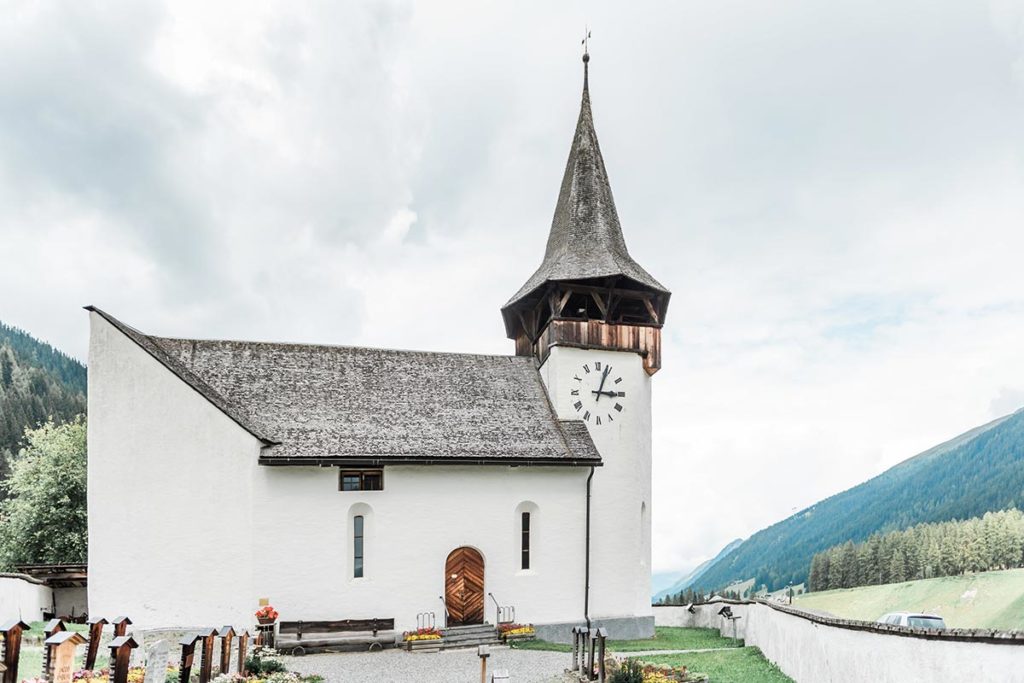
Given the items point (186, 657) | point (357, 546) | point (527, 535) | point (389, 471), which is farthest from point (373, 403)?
point (186, 657)

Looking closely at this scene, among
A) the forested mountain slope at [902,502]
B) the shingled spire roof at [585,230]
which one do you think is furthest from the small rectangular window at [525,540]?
the forested mountain slope at [902,502]

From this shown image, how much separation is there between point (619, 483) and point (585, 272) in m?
7.33

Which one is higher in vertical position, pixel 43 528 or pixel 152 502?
pixel 152 502

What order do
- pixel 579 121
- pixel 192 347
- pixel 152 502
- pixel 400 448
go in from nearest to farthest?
pixel 152 502, pixel 400 448, pixel 192 347, pixel 579 121

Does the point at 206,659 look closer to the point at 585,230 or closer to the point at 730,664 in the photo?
the point at 730,664

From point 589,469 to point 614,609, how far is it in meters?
4.61

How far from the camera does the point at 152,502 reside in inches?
826

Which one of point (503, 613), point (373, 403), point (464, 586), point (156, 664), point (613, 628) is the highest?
point (373, 403)

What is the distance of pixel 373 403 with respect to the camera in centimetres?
2398

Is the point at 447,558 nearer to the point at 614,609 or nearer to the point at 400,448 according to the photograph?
the point at 400,448

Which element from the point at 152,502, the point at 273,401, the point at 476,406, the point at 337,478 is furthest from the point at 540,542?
the point at 152,502

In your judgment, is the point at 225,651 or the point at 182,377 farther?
the point at 182,377

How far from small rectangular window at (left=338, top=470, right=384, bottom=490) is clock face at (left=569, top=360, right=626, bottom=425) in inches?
278

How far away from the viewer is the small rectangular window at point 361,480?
868 inches
